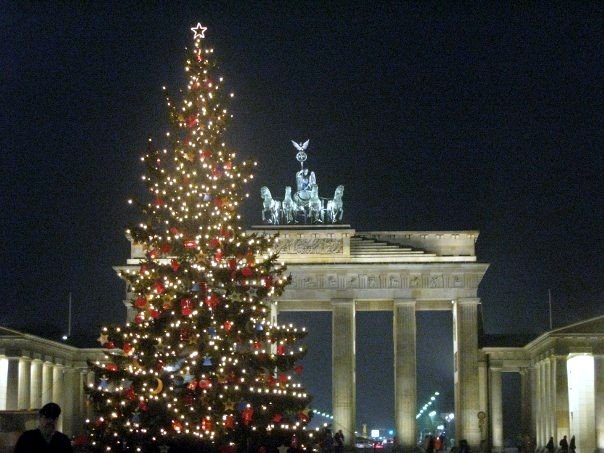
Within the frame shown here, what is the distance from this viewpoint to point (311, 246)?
3098 inches

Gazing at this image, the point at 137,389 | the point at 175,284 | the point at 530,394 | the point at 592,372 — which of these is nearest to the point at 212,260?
the point at 175,284

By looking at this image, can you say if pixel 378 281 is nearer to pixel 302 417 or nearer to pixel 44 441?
pixel 302 417

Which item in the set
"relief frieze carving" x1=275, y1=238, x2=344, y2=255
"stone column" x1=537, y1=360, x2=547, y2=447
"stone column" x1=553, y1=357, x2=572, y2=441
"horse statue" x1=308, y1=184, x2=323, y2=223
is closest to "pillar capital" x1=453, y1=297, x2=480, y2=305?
"stone column" x1=537, y1=360, x2=547, y2=447

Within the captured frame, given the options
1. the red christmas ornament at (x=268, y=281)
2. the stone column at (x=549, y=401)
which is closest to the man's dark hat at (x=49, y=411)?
the red christmas ornament at (x=268, y=281)

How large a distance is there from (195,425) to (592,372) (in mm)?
38900

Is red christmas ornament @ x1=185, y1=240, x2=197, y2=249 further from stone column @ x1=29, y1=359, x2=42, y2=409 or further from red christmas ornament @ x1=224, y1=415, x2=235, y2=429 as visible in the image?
stone column @ x1=29, y1=359, x2=42, y2=409

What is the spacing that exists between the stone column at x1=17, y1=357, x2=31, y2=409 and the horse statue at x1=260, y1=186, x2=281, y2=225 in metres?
17.5

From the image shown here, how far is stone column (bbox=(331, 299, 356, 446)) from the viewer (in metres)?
77.2

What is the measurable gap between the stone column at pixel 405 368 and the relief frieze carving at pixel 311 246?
511 centimetres

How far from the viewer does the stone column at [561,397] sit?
66.8 meters

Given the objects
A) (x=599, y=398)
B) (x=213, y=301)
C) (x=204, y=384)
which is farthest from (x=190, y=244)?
(x=599, y=398)

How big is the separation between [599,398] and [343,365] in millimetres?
18768

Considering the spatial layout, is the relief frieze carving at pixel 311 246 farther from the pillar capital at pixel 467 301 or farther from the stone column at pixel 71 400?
the stone column at pixel 71 400

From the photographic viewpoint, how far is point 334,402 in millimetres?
77500
